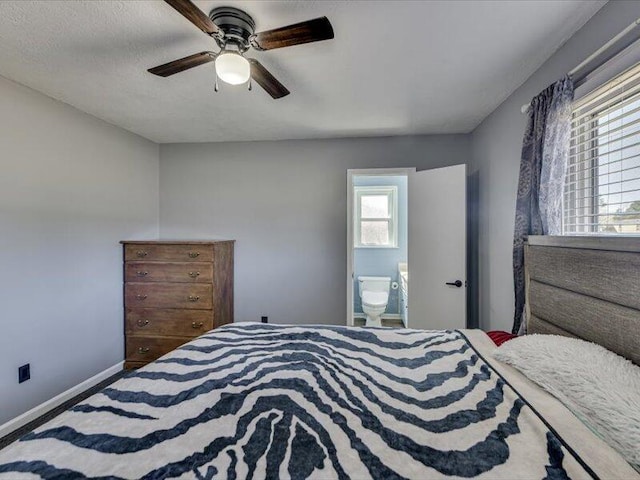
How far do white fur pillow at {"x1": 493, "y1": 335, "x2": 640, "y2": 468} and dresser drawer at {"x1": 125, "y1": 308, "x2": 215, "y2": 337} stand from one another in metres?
2.54

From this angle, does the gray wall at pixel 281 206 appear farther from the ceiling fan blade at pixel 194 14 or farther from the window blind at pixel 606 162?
the ceiling fan blade at pixel 194 14

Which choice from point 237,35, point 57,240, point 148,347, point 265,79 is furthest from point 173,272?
point 237,35

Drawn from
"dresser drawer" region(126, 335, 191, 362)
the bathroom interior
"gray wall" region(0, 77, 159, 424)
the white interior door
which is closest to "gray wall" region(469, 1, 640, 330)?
the white interior door

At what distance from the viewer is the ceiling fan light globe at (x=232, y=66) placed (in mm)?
1402

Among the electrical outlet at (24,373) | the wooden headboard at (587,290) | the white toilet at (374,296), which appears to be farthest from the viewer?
→ the white toilet at (374,296)

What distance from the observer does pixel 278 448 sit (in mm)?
837

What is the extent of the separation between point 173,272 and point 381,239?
3.02 meters

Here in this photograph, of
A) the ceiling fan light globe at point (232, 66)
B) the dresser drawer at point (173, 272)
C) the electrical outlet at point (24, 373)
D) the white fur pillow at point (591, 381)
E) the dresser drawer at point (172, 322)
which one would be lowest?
the electrical outlet at point (24, 373)

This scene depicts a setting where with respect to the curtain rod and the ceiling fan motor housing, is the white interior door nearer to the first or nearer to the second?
the curtain rod

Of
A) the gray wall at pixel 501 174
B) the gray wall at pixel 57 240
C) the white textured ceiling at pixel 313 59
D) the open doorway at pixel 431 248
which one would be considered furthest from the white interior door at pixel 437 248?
the gray wall at pixel 57 240

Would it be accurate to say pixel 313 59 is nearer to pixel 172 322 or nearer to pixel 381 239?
pixel 172 322

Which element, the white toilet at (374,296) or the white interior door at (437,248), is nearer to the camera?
the white interior door at (437,248)

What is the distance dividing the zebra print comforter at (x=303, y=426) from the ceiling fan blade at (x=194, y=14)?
1.51 m

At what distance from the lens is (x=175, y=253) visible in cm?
290
